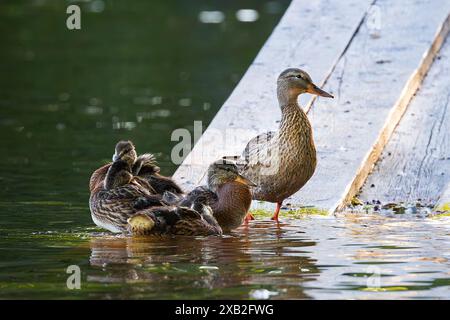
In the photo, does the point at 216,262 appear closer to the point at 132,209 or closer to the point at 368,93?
the point at 132,209

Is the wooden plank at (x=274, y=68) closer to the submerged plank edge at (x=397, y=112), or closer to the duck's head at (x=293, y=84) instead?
the submerged plank edge at (x=397, y=112)

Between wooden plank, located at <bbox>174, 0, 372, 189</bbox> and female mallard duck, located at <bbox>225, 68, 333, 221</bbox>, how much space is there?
0.81 m

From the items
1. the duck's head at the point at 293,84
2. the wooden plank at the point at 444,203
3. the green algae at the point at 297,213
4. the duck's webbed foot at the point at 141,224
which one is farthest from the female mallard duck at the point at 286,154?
the duck's webbed foot at the point at 141,224

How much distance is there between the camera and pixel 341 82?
1253 centimetres

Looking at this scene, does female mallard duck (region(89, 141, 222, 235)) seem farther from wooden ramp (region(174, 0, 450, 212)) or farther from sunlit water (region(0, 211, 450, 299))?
wooden ramp (region(174, 0, 450, 212))

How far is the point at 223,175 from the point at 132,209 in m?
0.81

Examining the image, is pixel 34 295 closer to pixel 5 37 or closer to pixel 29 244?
pixel 29 244

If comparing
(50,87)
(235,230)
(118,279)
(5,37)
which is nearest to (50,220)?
(235,230)

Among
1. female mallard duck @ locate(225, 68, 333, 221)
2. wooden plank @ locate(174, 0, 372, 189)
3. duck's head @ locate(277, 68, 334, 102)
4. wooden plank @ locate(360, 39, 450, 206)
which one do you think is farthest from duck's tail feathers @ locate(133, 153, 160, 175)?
wooden plank @ locate(360, 39, 450, 206)

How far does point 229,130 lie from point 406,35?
2.57 m

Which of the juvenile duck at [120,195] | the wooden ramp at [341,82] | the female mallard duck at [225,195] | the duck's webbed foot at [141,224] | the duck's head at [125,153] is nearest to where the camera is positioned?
the duck's webbed foot at [141,224]

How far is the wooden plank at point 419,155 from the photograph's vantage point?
11.1 meters

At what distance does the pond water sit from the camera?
8.20 meters
